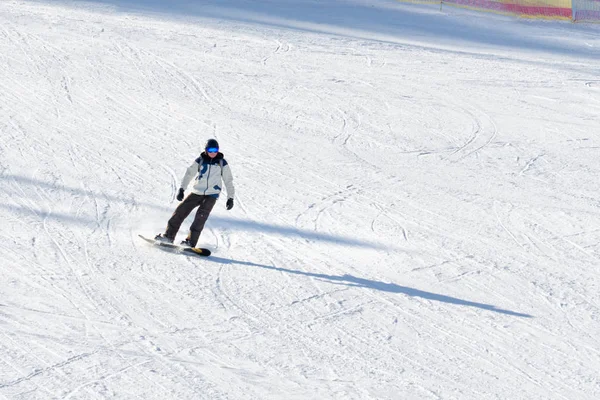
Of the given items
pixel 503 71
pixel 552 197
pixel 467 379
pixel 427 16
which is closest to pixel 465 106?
pixel 503 71

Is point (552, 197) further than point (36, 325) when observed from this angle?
Yes

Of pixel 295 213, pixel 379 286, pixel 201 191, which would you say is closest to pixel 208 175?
pixel 201 191

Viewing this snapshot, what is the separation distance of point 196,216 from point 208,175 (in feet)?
1.53

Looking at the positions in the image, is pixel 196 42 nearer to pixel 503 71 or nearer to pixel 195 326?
pixel 503 71

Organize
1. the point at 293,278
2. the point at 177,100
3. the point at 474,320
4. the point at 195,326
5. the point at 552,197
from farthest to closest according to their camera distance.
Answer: the point at 177,100
the point at 552,197
the point at 293,278
the point at 474,320
the point at 195,326

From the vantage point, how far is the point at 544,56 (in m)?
20.0

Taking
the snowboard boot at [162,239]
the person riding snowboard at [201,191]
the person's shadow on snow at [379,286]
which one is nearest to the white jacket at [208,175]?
the person riding snowboard at [201,191]

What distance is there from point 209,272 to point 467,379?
9.34 feet

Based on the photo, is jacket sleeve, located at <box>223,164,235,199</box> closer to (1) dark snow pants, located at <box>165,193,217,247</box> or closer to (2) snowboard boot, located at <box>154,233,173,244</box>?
(1) dark snow pants, located at <box>165,193,217,247</box>

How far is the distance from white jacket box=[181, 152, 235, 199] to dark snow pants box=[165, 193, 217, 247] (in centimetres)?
7

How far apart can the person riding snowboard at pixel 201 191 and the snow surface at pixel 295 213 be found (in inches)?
11.6

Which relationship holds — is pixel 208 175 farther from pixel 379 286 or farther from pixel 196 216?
A: pixel 379 286

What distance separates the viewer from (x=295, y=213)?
1056cm

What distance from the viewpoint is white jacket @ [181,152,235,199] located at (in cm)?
893
